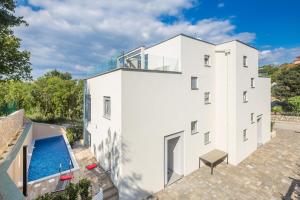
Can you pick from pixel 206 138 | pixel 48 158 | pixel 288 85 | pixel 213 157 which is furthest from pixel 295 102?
pixel 48 158

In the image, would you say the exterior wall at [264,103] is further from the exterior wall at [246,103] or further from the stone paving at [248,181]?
the stone paving at [248,181]

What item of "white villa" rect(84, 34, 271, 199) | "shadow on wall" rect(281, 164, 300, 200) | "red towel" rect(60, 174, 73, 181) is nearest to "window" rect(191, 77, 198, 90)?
"white villa" rect(84, 34, 271, 199)

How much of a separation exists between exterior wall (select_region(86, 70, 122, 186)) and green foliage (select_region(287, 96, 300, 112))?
30622 millimetres

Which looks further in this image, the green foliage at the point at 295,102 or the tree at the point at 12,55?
the green foliage at the point at 295,102

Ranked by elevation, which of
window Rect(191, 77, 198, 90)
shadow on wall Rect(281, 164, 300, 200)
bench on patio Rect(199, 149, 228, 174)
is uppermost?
window Rect(191, 77, 198, 90)

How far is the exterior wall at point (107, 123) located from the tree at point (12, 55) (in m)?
4.53

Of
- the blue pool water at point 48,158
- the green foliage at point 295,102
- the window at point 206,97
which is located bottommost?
the blue pool water at point 48,158

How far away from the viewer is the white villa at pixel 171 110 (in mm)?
8227

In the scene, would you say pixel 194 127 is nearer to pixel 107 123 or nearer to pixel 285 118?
pixel 107 123

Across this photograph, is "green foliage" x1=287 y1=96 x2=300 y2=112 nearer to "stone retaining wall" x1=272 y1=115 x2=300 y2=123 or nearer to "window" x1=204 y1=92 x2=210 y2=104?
"stone retaining wall" x1=272 y1=115 x2=300 y2=123

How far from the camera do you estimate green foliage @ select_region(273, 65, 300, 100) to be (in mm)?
28875

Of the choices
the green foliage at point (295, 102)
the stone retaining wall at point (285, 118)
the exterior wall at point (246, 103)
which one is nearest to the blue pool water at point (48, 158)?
the exterior wall at point (246, 103)

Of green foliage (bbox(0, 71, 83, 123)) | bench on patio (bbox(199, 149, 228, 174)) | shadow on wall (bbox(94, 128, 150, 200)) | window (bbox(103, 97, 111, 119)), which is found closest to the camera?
shadow on wall (bbox(94, 128, 150, 200))

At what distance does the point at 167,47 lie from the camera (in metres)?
11.4
